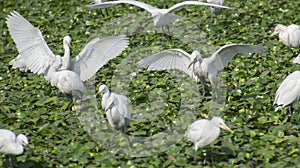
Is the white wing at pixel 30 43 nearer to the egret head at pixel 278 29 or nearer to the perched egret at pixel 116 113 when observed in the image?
the perched egret at pixel 116 113

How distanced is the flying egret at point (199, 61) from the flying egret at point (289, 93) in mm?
787

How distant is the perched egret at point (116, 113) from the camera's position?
24.3 feet

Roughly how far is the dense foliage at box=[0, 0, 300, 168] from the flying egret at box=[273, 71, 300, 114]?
198mm

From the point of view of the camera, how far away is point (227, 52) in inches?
341

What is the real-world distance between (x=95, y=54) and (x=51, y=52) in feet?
2.05

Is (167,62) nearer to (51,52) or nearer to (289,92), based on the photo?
(51,52)

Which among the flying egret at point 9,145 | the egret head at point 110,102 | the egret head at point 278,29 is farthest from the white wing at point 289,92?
the flying egret at point 9,145

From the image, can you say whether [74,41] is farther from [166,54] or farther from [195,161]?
[195,161]

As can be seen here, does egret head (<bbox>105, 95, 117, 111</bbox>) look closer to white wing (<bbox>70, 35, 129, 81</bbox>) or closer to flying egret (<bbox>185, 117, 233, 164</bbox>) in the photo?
flying egret (<bbox>185, 117, 233, 164</bbox>)

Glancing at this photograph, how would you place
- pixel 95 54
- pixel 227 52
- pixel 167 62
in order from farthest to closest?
pixel 167 62
pixel 95 54
pixel 227 52

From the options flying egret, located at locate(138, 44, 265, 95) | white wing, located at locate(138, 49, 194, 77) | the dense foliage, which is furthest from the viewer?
white wing, located at locate(138, 49, 194, 77)

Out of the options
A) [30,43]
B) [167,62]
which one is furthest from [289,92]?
[30,43]

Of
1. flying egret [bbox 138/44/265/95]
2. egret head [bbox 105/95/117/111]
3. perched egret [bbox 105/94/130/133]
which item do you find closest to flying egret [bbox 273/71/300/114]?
flying egret [bbox 138/44/265/95]

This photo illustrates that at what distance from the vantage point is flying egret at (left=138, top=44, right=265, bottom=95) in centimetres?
858
